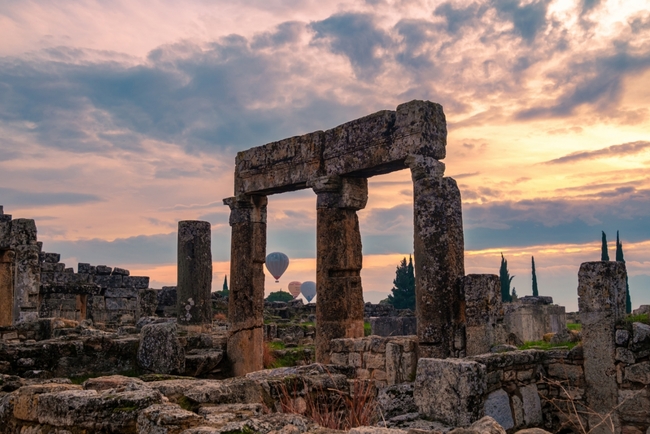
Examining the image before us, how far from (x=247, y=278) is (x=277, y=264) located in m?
53.2

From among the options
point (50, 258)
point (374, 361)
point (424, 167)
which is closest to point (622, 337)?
point (374, 361)

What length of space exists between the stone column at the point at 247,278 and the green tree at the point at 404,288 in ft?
120

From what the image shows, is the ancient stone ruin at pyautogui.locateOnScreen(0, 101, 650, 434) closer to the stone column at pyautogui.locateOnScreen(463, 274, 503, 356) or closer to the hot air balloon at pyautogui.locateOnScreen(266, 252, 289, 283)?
the stone column at pyautogui.locateOnScreen(463, 274, 503, 356)

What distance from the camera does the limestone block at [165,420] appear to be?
471 centimetres

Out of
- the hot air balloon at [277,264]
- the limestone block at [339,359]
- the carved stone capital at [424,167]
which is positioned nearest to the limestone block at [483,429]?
the limestone block at [339,359]

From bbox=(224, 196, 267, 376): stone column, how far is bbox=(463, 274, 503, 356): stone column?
20.0 feet

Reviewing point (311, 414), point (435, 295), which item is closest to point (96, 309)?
point (435, 295)

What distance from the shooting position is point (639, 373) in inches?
366

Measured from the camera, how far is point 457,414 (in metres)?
7.07

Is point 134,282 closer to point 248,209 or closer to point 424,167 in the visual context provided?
point 248,209

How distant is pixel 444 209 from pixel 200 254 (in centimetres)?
843

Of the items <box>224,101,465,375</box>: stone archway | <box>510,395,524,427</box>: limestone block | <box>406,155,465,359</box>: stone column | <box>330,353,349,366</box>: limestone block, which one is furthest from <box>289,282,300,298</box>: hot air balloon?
<box>510,395,524,427</box>: limestone block

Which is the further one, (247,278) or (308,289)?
(308,289)

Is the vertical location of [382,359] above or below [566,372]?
above
